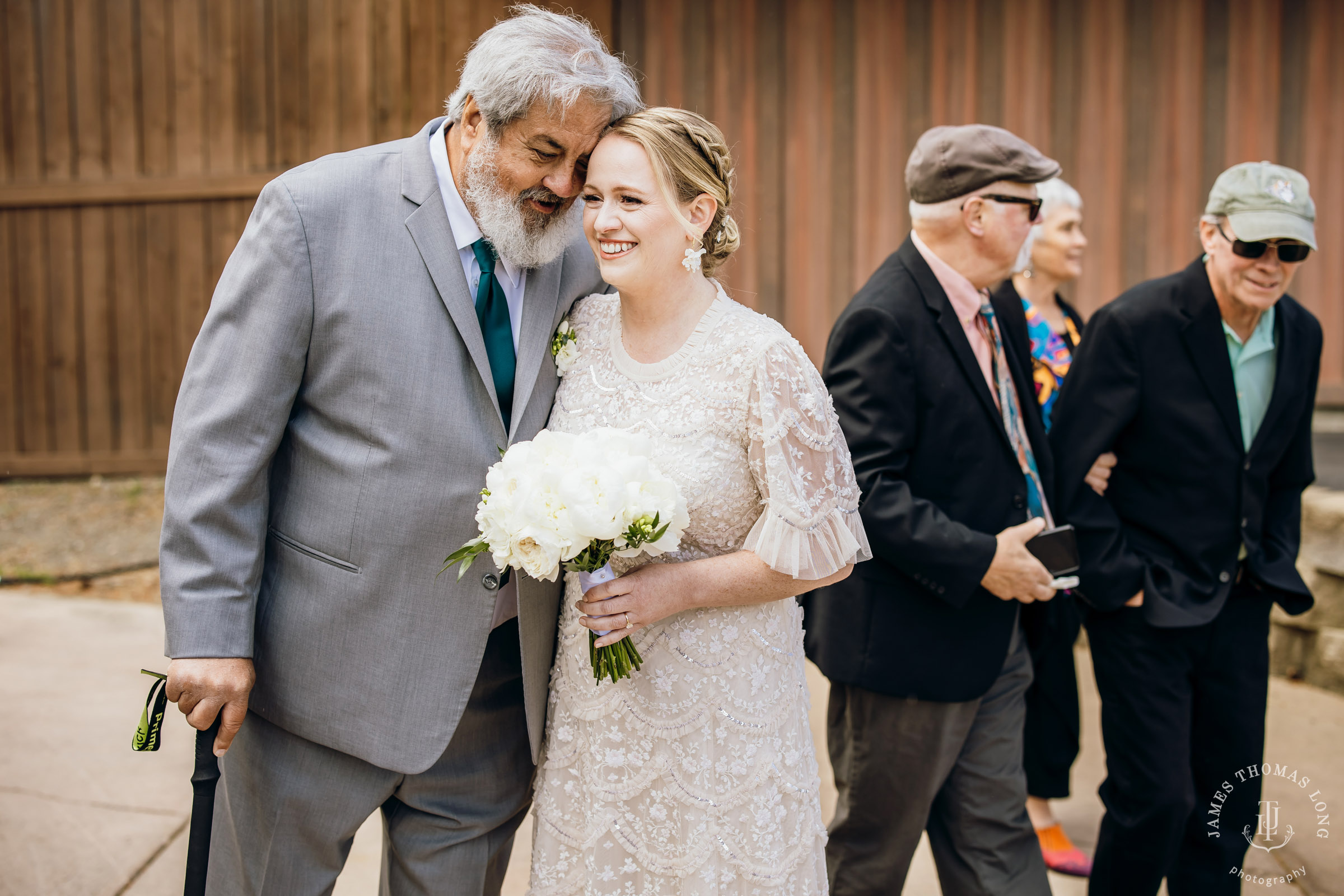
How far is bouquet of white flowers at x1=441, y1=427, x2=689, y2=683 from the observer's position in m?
1.83

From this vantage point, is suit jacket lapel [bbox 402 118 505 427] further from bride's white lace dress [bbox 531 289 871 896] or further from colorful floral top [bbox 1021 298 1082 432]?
colorful floral top [bbox 1021 298 1082 432]

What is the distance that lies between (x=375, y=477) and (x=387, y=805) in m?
0.77

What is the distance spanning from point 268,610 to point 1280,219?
2.74m

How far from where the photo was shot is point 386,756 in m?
2.12

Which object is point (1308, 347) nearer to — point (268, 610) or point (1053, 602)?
point (1053, 602)

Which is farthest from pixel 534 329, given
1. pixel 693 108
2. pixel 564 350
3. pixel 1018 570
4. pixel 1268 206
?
pixel 693 108

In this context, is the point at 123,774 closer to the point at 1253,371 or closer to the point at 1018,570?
the point at 1018,570

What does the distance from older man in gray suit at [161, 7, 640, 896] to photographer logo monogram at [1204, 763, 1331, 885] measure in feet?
6.38

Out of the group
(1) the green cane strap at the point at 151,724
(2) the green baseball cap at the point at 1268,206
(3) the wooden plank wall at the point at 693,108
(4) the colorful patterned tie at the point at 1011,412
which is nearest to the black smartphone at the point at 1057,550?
(4) the colorful patterned tie at the point at 1011,412

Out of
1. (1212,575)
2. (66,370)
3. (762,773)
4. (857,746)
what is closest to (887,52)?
(1212,575)

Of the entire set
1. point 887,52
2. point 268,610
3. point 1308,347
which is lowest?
point 268,610

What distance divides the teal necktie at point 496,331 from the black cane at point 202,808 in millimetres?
836

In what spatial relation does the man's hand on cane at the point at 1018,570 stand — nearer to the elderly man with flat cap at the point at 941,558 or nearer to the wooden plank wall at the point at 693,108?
the elderly man with flat cap at the point at 941,558

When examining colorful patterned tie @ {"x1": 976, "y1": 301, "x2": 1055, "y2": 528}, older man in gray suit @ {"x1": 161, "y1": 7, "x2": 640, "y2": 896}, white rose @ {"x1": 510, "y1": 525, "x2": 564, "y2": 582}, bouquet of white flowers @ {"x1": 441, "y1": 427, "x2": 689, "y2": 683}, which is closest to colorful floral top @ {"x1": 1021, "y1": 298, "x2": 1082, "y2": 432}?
colorful patterned tie @ {"x1": 976, "y1": 301, "x2": 1055, "y2": 528}
